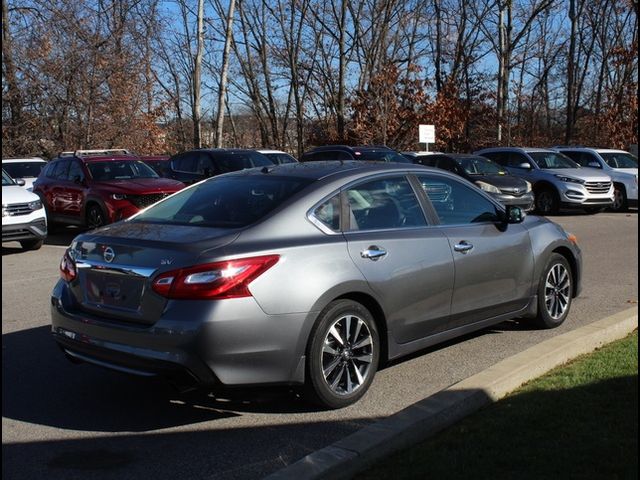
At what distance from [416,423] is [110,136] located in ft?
88.7

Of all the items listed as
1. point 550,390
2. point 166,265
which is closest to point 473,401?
point 550,390

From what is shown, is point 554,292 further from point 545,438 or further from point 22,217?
point 22,217

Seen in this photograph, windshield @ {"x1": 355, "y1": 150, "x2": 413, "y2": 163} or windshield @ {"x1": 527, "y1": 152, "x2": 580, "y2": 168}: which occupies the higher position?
windshield @ {"x1": 355, "y1": 150, "x2": 413, "y2": 163}

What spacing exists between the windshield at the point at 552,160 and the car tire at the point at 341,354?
17036 millimetres

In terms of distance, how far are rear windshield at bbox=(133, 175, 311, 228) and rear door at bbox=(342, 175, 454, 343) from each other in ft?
1.56

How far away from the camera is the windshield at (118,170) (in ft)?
48.5

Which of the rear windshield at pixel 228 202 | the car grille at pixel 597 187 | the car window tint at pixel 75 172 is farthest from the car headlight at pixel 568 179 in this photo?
the rear windshield at pixel 228 202

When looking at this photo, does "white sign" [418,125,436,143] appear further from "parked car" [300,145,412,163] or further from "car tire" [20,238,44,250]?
"car tire" [20,238,44,250]

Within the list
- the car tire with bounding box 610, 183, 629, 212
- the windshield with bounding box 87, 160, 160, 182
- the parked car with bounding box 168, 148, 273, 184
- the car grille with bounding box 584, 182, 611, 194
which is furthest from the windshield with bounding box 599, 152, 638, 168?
the windshield with bounding box 87, 160, 160, 182

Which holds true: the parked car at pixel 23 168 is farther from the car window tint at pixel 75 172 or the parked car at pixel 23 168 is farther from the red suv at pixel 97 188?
the car window tint at pixel 75 172

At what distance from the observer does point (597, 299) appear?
8.19 m

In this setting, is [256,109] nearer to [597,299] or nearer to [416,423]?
[597,299]

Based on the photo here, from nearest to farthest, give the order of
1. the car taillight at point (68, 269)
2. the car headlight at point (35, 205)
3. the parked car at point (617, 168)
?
the car taillight at point (68, 269) < the car headlight at point (35, 205) < the parked car at point (617, 168)

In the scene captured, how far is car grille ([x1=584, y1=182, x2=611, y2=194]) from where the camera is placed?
19531 mm
